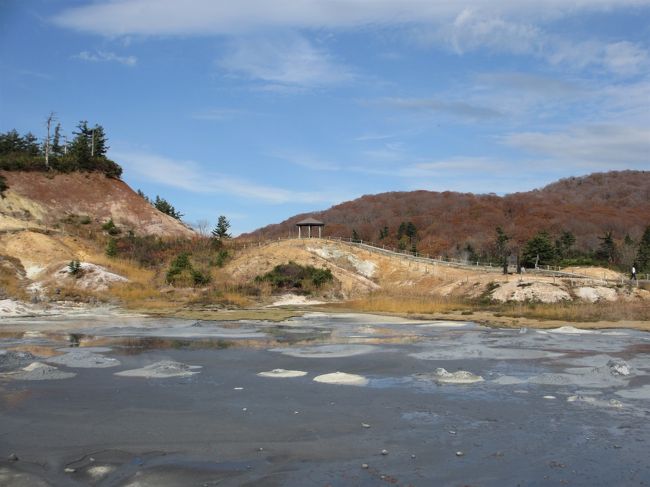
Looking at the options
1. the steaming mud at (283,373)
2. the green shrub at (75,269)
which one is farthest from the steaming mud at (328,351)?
the green shrub at (75,269)

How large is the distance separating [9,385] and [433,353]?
13.2 metres

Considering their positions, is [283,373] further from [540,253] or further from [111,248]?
[540,253]

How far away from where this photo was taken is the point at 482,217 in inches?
6132

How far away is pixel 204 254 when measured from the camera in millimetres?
64500

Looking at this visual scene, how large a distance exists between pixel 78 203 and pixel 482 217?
10770 centimetres

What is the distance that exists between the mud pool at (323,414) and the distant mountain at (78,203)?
1859 inches

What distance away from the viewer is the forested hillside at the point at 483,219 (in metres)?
122

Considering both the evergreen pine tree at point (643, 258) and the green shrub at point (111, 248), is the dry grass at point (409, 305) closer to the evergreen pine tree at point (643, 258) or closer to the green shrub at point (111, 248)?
the green shrub at point (111, 248)

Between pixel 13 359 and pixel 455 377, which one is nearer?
pixel 455 377

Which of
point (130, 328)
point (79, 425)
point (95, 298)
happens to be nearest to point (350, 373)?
point (79, 425)

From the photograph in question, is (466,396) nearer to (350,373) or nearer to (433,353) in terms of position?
(350,373)

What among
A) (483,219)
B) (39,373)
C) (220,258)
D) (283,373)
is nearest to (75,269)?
(220,258)

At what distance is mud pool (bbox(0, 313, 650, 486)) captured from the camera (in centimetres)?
941

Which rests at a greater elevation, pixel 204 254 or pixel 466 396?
pixel 204 254
